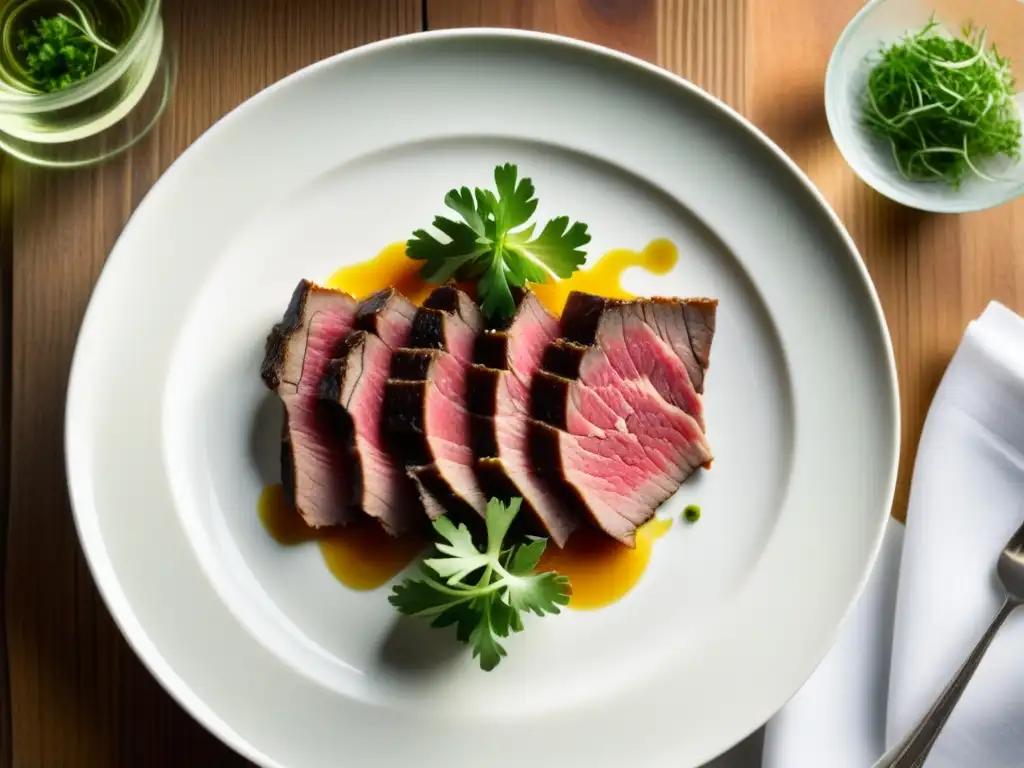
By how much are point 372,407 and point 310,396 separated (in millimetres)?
145

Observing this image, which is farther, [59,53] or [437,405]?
[59,53]

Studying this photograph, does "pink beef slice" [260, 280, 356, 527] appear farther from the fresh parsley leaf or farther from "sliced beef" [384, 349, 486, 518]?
the fresh parsley leaf

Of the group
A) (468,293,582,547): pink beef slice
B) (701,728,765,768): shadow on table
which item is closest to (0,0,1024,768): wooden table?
(701,728,765,768): shadow on table

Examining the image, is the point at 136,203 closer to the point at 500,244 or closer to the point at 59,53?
the point at 59,53

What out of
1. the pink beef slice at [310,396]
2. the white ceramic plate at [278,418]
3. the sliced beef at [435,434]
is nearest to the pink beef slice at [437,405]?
the sliced beef at [435,434]

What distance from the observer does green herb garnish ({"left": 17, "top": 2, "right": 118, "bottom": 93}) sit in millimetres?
2461

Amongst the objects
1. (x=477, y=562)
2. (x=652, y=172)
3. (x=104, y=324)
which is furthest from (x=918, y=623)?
(x=104, y=324)

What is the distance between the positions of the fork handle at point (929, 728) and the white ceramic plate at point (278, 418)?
29 cm

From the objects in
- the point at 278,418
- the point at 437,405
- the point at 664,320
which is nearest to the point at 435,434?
the point at 437,405

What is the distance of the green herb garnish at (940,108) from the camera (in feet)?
8.09

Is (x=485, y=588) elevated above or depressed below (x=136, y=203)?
below

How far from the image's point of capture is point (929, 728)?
92.4 inches

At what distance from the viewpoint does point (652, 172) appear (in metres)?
2.49

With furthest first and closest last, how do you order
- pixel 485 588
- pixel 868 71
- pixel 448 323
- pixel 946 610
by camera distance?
pixel 868 71 → pixel 946 610 → pixel 448 323 → pixel 485 588
